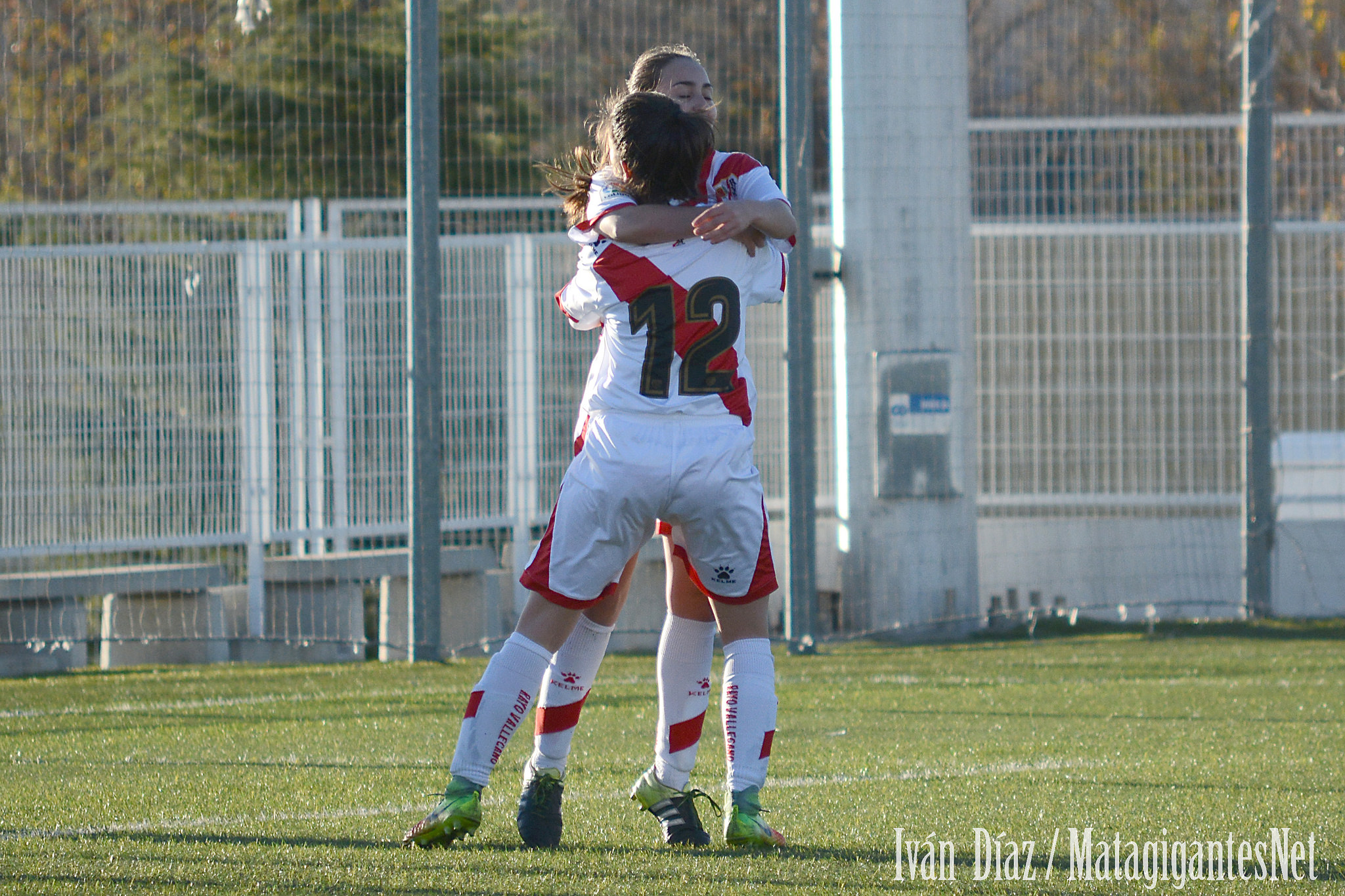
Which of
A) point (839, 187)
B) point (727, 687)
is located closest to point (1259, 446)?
point (839, 187)

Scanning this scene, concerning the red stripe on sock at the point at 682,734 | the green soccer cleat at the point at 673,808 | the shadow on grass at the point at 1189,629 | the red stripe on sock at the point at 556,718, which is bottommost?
the shadow on grass at the point at 1189,629

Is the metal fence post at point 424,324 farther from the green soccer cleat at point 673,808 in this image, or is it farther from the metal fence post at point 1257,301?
the metal fence post at point 1257,301

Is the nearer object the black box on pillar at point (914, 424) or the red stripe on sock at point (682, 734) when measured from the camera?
the red stripe on sock at point (682, 734)

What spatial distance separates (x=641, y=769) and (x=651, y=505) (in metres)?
1.52

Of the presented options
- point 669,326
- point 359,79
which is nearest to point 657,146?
point 669,326

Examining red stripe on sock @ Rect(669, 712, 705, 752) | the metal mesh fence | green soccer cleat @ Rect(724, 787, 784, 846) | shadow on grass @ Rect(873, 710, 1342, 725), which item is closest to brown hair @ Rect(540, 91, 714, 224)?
red stripe on sock @ Rect(669, 712, 705, 752)

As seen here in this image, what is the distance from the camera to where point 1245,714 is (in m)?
5.94

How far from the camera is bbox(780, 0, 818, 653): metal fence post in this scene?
7.99 m

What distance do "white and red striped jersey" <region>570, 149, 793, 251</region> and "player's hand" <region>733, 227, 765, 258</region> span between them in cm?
6

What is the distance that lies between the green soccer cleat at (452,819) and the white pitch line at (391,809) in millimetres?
517

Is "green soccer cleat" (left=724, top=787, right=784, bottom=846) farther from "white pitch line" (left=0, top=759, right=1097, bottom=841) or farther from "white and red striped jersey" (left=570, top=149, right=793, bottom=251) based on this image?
"white and red striped jersey" (left=570, top=149, right=793, bottom=251)

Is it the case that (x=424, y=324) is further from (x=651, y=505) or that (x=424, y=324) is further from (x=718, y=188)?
(x=651, y=505)

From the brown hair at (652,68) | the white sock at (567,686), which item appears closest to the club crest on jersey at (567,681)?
the white sock at (567,686)

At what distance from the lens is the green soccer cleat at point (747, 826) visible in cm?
338
